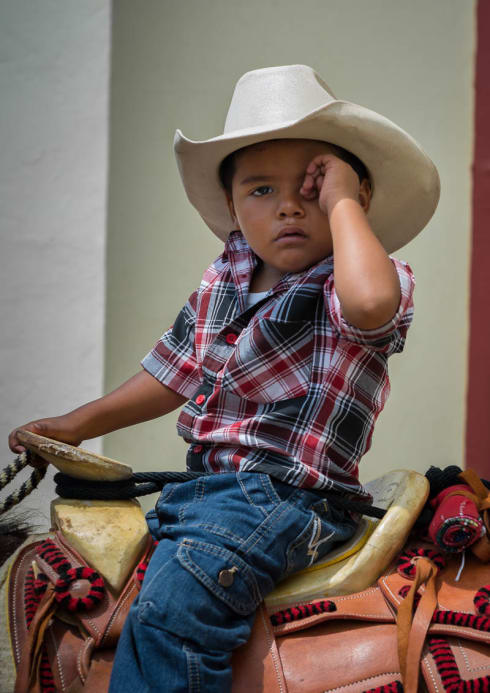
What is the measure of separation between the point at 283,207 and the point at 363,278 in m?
0.31

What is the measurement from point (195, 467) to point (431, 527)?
20.5 inches

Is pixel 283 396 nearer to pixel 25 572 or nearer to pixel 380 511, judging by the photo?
pixel 380 511

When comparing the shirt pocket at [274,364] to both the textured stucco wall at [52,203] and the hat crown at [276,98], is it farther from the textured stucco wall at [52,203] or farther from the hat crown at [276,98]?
the textured stucco wall at [52,203]

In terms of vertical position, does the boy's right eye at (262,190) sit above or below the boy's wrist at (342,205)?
above

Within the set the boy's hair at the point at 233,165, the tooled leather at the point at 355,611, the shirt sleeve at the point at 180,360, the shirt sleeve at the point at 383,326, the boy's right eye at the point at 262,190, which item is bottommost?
the tooled leather at the point at 355,611

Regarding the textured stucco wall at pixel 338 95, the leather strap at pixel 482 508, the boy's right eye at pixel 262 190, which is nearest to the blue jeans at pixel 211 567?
the leather strap at pixel 482 508

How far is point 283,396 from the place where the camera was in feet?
5.42

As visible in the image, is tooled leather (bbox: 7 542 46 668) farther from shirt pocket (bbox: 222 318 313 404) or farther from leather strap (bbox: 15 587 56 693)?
shirt pocket (bbox: 222 318 313 404)

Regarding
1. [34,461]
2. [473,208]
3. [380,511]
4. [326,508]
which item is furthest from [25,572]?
[473,208]

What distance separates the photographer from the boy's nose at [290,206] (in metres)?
1.69

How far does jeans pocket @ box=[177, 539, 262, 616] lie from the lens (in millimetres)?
1385

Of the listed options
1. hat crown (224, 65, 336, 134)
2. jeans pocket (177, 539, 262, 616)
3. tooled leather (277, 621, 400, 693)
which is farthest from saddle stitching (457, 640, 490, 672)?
hat crown (224, 65, 336, 134)

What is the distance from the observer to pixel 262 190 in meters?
1.75

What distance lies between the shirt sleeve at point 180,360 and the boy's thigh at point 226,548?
375 mm
